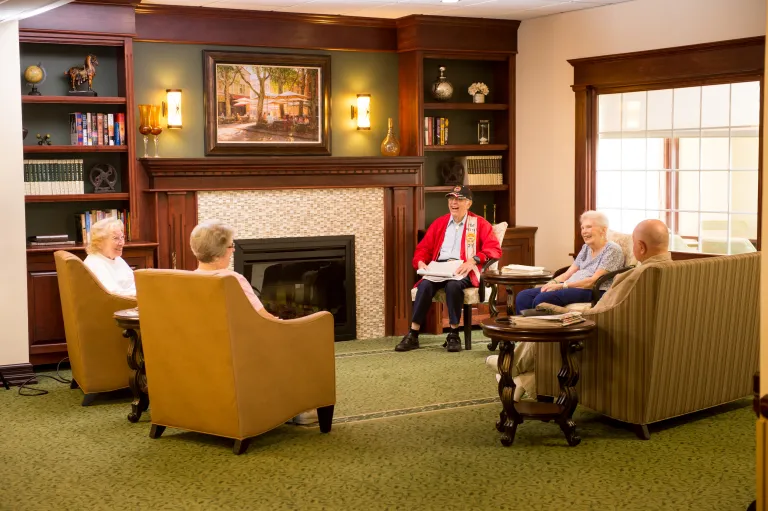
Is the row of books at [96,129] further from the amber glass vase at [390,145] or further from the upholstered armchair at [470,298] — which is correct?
the upholstered armchair at [470,298]

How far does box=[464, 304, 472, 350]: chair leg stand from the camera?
24.5ft

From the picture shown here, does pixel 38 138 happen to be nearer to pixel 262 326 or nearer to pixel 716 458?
pixel 262 326

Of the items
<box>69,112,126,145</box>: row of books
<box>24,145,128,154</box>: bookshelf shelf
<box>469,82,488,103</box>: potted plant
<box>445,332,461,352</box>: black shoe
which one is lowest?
<box>445,332,461,352</box>: black shoe

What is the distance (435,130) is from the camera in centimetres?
845

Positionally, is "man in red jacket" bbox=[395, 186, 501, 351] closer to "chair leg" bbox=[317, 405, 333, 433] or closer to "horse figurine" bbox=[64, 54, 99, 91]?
"chair leg" bbox=[317, 405, 333, 433]

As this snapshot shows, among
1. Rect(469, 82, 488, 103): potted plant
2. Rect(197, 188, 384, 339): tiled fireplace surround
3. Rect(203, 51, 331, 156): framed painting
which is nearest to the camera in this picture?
Rect(197, 188, 384, 339): tiled fireplace surround

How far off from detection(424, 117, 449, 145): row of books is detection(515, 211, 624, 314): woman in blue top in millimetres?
2133

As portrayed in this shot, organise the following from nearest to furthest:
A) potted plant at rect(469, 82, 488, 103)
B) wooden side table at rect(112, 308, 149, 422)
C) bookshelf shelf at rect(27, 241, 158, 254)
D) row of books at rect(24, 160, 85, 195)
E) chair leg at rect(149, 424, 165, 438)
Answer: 1. chair leg at rect(149, 424, 165, 438)
2. wooden side table at rect(112, 308, 149, 422)
3. bookshelf shelf at rect(27, 241, 158, 254)
4. row of books at rect(24, 160, 85, 195)
5. potted plant at rect(469, 82, 488, 103)

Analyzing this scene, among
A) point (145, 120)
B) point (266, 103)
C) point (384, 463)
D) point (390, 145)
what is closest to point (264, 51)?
point (266, 103)

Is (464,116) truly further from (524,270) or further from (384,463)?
(384,463)

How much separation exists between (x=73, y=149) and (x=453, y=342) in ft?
10.2

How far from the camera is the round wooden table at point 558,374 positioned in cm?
476

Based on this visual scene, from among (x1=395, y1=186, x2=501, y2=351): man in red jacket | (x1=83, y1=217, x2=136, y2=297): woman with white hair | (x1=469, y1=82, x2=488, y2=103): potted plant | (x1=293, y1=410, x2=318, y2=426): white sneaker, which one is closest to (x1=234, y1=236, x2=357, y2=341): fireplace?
(x1=395, y1=186, x2=501, y2=351): man in red jacket

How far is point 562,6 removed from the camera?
7.79m
